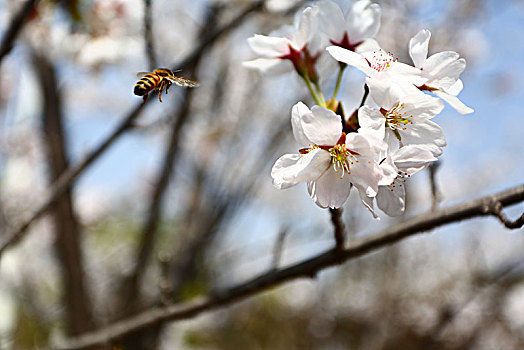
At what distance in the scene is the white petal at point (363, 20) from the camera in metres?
1.02

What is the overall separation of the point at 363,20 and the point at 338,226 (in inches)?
18.8

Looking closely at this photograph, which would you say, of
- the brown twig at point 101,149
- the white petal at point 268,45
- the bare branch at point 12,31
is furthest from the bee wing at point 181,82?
the bare branch at point 12,31

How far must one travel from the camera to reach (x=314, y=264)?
103 cm

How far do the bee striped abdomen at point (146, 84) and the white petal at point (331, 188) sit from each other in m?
0.35

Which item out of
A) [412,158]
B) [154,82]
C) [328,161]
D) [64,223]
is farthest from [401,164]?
[64,223]

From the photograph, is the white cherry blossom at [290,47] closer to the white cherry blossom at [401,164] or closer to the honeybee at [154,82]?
the honeybee at [154,82]

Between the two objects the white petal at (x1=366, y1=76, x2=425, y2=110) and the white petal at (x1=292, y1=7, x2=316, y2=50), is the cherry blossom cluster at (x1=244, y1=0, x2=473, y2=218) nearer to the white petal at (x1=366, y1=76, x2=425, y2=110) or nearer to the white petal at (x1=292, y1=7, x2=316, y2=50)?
the white petal at (x1=366, y1=76, x2=425, y2=110)

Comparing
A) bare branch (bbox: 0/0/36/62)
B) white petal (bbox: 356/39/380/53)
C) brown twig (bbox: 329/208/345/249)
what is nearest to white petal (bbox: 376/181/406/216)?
brown twig (bbox: 329/208/345/249)

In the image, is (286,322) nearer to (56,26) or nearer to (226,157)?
(226,157)

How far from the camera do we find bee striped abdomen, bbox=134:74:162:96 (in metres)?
0.81

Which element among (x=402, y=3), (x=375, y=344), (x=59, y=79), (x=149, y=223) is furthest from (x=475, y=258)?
(x=59, y=79)

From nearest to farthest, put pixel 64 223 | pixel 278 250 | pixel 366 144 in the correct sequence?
pixel 366 144 < pixel 278 250 < pixel 64 223

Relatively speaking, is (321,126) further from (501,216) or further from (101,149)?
(101,149)

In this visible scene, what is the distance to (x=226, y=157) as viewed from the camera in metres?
3.01
